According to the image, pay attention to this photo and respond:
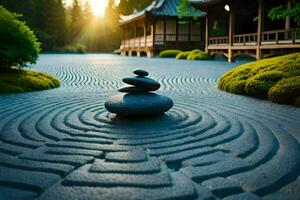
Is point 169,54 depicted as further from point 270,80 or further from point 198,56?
point 270,80

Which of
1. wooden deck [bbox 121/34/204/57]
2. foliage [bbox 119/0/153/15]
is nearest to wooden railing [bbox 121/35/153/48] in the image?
wooden deck [bbox 121/34/204/57]

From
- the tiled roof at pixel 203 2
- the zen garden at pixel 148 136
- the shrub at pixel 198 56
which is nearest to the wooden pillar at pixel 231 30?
the tiled roof at pixel 203 2

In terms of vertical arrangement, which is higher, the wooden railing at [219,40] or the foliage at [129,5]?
the foliage at [129,5]

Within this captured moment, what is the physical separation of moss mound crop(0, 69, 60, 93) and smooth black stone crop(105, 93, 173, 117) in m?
4.29

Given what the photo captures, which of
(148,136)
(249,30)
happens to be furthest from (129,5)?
(148,136)

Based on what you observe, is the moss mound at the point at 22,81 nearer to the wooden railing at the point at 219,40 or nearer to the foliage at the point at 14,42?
the foliage at the point at 14,42

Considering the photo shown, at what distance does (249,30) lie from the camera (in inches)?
953

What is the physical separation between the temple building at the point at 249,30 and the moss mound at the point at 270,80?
590cm

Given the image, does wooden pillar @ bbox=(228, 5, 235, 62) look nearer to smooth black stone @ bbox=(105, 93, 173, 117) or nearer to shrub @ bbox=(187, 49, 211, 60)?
shrub @ bbox=(187, 49, 211, 60)

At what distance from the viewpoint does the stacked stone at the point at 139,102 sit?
16.5 feet

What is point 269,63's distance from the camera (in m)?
8.87

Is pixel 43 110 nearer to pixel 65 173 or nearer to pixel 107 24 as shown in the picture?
pixel 65 173

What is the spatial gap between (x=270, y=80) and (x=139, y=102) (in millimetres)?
4184

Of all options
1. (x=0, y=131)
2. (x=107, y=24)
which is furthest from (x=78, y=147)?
(x=107, y=24)
